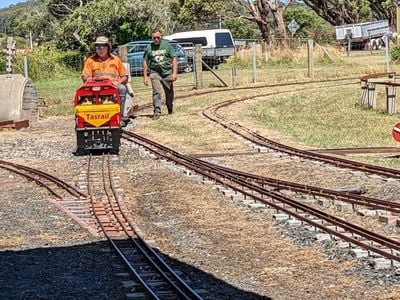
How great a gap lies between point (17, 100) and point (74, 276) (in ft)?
53.1

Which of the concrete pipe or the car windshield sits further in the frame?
the car windshield

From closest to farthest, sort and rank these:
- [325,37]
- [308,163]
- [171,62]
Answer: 1. [308,163]
2. [171,62]
3. [325,37]

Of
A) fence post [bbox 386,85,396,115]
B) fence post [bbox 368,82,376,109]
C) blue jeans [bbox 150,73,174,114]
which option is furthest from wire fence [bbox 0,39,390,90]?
blue jeans [bbox 150,73,174,114]

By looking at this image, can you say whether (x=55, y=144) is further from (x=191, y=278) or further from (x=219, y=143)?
(x=191, y=278)

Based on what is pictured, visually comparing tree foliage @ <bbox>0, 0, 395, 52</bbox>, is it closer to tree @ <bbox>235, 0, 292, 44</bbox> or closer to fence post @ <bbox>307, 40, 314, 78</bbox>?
tree @ <bbox>235, 0, 292, 44</bbox>

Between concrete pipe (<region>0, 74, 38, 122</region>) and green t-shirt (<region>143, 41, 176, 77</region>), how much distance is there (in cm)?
385

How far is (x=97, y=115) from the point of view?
17.4m

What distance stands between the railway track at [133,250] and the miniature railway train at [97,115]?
292cm

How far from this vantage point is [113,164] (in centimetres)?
1653

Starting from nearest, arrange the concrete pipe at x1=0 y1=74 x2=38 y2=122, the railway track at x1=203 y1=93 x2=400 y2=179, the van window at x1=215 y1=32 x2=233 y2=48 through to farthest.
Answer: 1. the railway track at x1=203 y1=93 x2=400 y2=179
2. the concrete pipe at x1=0 y1=74 x2=38 y2=122
3. the van window at x1=215 y1=32 x2=233 y2=48

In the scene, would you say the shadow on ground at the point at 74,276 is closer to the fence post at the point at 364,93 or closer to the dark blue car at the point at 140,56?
the fence post at the point at 364,93

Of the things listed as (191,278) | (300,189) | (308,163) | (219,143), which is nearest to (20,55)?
(219,143)

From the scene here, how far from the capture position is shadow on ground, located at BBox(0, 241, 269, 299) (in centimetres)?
814

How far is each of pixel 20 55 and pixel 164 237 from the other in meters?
33.4
